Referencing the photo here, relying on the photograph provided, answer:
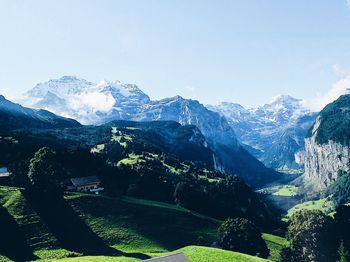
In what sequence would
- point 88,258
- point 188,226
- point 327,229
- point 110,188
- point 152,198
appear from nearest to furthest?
point 88,258 → point 327,229 → point 188,226 → point 110,188 → point 152,198

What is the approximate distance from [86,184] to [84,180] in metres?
2.91

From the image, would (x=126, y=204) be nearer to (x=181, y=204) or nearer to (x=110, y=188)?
(x=110, y=188)

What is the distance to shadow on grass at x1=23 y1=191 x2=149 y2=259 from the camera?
345ft

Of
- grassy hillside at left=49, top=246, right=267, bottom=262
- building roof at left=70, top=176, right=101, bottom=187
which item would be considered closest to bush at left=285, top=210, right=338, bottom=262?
grassy hillside at left=49, top=246, right=267, bottom=262

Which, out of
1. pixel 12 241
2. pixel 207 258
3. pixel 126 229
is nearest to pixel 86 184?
pixel 126 229

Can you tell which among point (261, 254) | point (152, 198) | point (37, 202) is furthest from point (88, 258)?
point (152, 198)

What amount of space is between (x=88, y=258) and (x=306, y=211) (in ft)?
186

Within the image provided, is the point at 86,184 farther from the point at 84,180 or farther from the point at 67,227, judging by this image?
the point at 67,227

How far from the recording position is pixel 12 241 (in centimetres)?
10412

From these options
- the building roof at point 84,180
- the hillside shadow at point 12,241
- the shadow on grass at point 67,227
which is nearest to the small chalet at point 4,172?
the shadow on grass at point 67,227

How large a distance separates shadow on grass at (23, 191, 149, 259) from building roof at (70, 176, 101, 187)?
91.7ft

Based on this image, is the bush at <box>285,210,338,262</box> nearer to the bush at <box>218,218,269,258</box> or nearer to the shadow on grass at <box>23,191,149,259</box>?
the bush at <box>218,218,269,258</box>

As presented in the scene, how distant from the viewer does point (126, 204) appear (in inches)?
5655

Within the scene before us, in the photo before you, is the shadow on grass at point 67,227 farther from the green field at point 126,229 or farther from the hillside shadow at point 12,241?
the hillside shadow at point 12,241
